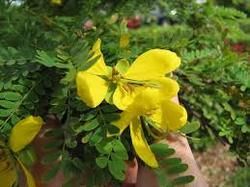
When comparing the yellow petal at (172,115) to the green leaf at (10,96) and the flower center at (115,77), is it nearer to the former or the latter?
the flower center at (115,77)

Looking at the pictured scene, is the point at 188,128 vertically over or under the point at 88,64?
under

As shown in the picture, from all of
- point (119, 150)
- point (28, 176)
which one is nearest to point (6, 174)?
point (28, 176)

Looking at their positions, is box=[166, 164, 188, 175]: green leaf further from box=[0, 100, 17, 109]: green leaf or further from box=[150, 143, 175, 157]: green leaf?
box=[0, 100, 17, 109]: green leaf

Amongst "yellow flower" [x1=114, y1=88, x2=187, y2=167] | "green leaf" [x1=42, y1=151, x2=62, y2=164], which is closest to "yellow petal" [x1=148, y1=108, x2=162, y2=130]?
"yellow flower" [x1=114, y1=88, x2=187, y2=167]

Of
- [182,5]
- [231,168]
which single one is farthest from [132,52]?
[231,168]

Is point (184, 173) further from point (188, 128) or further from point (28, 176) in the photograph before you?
point (28, 176)

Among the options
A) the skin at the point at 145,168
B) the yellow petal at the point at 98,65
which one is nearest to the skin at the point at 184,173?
the skin at the point at 145,168
